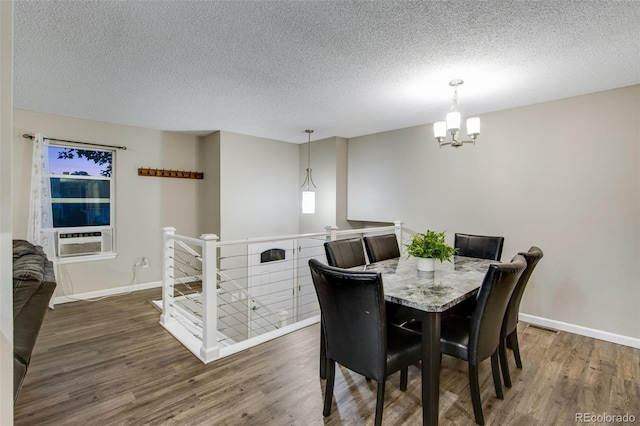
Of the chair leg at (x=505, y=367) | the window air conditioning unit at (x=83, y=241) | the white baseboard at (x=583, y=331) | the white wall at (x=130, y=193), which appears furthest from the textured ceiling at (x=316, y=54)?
the white baseboard at (x=583, y=331)

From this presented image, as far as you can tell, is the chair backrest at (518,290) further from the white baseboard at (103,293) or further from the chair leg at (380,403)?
the white baseboard at (103,293)

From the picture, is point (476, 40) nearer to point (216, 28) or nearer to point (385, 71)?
point (385, 71)

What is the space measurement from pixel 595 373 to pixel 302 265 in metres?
4.05

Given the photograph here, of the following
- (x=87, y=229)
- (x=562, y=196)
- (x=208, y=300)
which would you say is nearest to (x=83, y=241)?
(x=87, y=229)

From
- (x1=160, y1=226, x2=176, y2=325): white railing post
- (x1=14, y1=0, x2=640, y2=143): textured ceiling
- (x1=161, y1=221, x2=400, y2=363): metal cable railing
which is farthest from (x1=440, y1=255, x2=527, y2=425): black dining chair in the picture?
(x1=160, y1=226, x2=176, y2=325): white railing post

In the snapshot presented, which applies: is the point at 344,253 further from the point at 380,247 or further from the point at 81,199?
the point at 81,199

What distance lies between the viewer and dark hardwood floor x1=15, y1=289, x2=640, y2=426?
195 centimetres

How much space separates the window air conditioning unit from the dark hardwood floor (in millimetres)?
1512

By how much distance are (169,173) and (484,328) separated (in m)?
4.83

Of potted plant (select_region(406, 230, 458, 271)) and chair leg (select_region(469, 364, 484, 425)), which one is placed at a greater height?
potted plant (select_region(406, 230, 458, 271))

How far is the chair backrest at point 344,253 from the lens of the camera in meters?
2.65

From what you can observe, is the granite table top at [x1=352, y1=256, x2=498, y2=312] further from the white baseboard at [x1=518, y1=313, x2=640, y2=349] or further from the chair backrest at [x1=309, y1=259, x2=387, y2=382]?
the white baseboard at [x1=518, y1=313, x2=640, y2=349]

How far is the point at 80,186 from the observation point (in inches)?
171

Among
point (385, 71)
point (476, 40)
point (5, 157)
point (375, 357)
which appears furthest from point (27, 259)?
point (476, 40)
